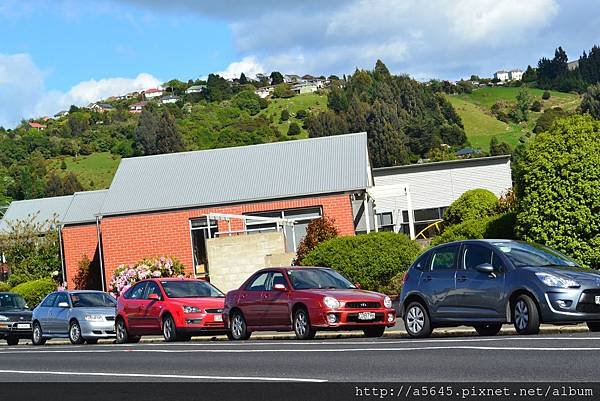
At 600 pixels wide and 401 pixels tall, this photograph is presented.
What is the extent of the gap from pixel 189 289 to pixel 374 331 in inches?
235

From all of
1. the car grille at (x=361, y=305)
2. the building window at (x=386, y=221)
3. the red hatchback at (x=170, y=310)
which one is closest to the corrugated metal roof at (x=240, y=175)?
the building window at (x=386, y=221)

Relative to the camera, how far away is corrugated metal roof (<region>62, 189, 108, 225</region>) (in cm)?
5166

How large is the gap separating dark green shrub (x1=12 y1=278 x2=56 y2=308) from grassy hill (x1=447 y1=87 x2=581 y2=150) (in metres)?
91.1

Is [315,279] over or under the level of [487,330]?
over

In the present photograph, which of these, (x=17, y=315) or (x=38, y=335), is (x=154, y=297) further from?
(x=17, y=315)

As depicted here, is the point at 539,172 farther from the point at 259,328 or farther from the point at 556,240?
the point at 259,328

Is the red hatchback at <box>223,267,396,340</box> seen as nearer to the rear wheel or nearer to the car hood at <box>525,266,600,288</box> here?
the rear wheel

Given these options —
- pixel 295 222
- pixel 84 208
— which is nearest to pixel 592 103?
pixel 84 208

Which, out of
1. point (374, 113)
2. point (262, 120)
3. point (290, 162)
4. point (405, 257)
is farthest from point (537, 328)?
point (262, 120)

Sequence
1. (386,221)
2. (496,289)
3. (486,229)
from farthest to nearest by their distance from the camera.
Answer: (386,221)
(486,229)
(496,289)

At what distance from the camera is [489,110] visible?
554 feet

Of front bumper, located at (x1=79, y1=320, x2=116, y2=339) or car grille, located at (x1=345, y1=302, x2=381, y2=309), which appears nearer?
car grille, located at (x1=345, y1=302, x2=381, y2=309)

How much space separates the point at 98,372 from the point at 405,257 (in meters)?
15.6

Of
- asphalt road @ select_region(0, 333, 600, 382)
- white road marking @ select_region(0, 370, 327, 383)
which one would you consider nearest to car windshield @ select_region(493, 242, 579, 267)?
asphalt road @ select_region(0, 333, 600, 382)
